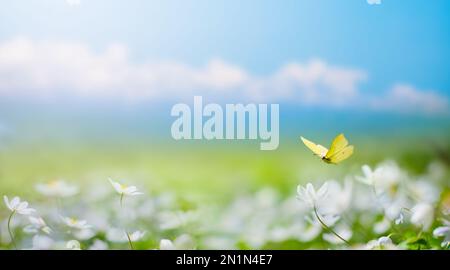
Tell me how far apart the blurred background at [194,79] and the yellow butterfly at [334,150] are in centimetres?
2

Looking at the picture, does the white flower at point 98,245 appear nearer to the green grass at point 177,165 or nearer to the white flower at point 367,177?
the green grass at point 177,165

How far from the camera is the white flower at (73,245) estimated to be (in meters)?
1.95

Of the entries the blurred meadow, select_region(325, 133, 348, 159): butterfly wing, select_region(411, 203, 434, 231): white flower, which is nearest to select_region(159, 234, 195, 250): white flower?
the blurred meadow

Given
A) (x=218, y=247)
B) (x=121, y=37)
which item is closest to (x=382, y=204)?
(x=218, y=247)

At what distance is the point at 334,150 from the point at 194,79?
336mm

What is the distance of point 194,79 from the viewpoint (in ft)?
6.48

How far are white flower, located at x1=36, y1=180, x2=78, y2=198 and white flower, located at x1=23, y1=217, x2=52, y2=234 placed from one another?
2.3 inches

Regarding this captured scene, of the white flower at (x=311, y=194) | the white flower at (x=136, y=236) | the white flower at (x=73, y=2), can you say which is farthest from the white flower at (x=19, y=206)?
the white flower at (x=311, y=194)

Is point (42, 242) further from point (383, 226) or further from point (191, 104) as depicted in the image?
point (383, 226)

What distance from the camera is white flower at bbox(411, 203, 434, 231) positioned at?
1.97m

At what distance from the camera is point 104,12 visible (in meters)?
1.96

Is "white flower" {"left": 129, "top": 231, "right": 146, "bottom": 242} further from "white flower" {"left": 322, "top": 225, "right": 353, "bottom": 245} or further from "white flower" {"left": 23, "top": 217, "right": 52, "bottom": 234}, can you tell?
"white flower" {"left": 322, "top": 225, "right": 353, "bottom": 245}

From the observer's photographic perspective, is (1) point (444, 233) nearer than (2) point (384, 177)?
Yes

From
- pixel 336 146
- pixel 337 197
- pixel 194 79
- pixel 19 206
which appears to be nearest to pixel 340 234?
pixel 337 197
